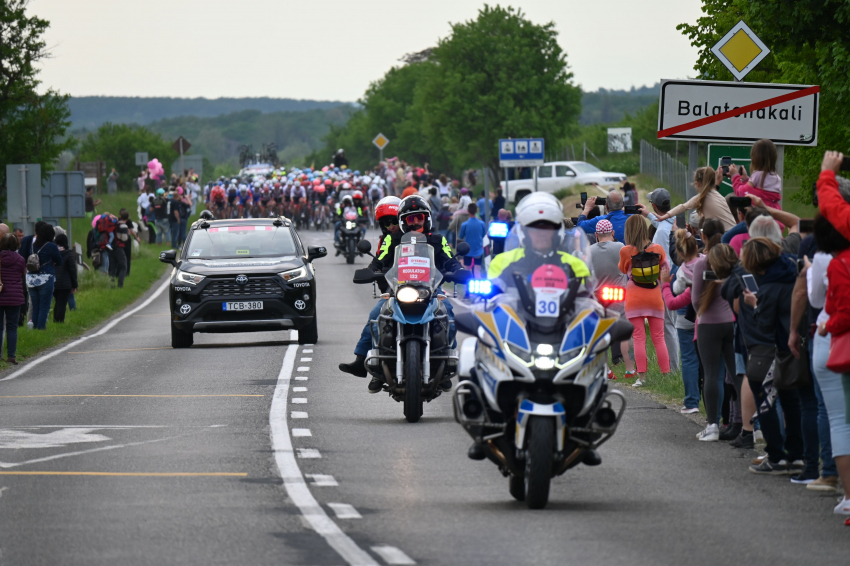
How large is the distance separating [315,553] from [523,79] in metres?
70.3

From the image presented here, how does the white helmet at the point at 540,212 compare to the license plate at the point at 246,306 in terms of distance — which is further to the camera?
the license plate at the point at 246,306

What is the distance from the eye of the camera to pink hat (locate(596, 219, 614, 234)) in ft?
53.3

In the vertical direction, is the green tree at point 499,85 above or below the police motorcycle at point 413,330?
above

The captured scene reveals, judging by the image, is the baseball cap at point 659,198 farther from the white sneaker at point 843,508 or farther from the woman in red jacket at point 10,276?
the woman in red jacket at point 10,276

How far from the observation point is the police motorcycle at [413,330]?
12570 millimetres

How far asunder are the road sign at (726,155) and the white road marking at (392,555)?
28.9ft

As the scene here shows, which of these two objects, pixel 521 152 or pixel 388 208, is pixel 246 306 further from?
pixel 521 152

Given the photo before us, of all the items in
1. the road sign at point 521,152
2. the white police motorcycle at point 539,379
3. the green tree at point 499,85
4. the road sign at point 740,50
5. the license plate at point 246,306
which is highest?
the green tree at point 499,85

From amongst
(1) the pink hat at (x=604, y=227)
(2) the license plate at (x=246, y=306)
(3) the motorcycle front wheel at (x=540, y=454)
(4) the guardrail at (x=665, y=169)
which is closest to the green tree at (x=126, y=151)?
(4) the guardrail at (x=665, y=169)

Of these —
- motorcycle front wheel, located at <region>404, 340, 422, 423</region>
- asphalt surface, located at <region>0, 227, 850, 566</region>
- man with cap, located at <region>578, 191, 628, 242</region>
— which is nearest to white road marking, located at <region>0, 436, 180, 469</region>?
asphalt surface, located at <region>0, 227, 850, 566</region>

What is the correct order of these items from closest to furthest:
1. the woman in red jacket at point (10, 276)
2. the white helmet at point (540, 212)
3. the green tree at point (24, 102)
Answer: the white helmet at point (540, 212)
the woman in red jacket at point (10, 276)
the green tree at point (24, 102)

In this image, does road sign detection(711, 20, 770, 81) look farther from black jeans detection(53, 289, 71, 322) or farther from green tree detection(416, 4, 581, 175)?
green tree detection(416, 4, 581, 175)

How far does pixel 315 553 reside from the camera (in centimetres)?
760

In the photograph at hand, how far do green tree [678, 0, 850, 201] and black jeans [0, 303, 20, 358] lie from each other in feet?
38.5
